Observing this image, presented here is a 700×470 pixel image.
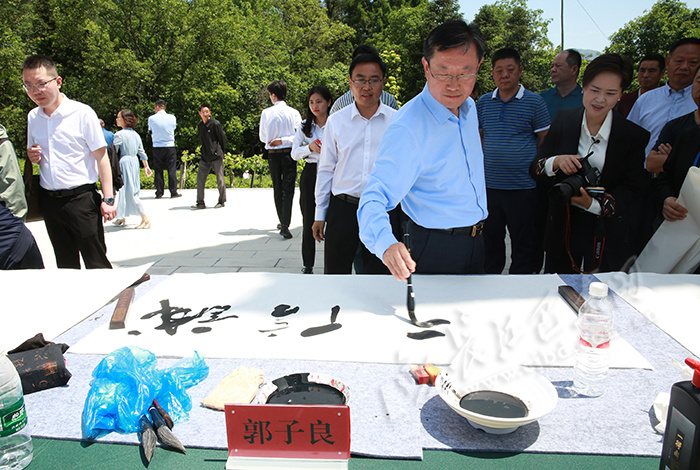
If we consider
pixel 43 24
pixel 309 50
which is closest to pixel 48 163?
pixel 43 24

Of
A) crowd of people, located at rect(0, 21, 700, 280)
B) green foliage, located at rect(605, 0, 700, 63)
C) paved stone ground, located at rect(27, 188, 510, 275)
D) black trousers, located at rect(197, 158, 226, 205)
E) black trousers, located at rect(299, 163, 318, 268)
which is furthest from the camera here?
green foliage, located at rect(605, 0, 700, 63)

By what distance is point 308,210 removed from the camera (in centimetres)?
397

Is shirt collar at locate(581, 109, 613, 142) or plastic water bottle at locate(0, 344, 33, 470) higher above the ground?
shirt collar at locate(581, 109, 613, 142)

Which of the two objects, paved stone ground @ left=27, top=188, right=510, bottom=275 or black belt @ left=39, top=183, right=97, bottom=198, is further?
paved stone ground @ left=27, top=188, right=510, bottom=275

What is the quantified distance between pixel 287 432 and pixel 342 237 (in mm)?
1651

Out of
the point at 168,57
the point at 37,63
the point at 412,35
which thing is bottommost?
the point at 37,63

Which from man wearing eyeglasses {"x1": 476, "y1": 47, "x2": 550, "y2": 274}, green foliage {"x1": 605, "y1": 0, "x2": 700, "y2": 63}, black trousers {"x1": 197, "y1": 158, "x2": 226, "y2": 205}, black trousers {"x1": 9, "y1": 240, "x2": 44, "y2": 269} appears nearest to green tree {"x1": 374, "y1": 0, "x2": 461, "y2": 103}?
green foliage {"x1": 605, "y1": 0, "x2": 700, "y2": 63}

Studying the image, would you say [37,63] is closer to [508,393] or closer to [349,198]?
[349,198]

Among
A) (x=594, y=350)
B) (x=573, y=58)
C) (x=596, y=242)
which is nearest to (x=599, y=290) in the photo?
(x=594, y=350)

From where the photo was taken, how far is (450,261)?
6.11ft

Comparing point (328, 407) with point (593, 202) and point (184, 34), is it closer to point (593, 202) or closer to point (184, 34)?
point (593, 202)

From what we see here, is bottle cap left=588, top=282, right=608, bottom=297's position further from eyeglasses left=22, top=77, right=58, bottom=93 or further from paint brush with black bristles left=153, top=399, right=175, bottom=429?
eyeglasses left=22, top=77, right=58, bottom=93

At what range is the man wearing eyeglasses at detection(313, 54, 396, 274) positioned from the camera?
95.7 inches

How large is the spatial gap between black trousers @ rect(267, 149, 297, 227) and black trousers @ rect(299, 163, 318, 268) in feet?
4.18
